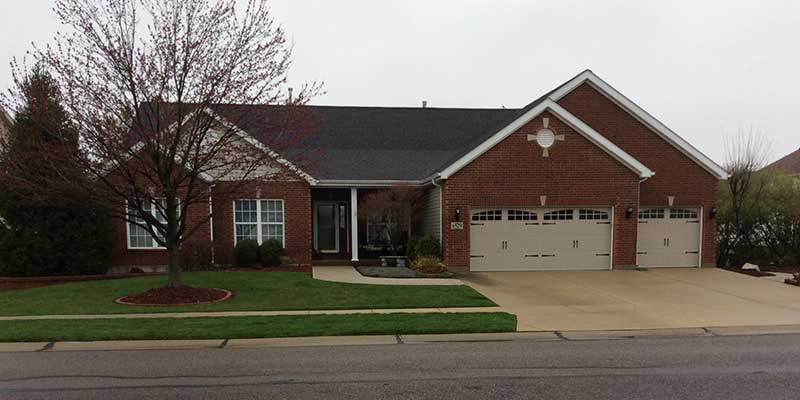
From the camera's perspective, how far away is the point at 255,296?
10664mm

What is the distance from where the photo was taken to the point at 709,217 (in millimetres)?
16750

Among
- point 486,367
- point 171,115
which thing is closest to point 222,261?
point 171,115

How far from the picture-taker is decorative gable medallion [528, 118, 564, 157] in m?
15.2

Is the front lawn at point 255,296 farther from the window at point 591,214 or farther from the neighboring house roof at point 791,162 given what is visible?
the neighboring house roof at point 791,162

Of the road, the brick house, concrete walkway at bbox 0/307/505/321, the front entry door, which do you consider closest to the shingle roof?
the brick house

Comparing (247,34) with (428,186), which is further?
(428,186)

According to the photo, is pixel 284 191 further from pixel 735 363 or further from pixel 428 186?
pixel 735 363

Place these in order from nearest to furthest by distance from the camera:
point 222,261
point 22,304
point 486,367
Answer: point 486,367
point 22,304
point 222,261

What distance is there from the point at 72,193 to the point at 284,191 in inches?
274

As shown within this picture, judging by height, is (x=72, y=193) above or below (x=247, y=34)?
below

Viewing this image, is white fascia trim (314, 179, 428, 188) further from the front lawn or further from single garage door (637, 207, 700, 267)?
single garage door (637, 207, 700, 267)

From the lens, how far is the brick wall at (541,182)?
1516 centimetres

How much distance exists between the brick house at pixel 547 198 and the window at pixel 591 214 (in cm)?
6

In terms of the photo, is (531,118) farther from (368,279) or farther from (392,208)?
(368,279)
